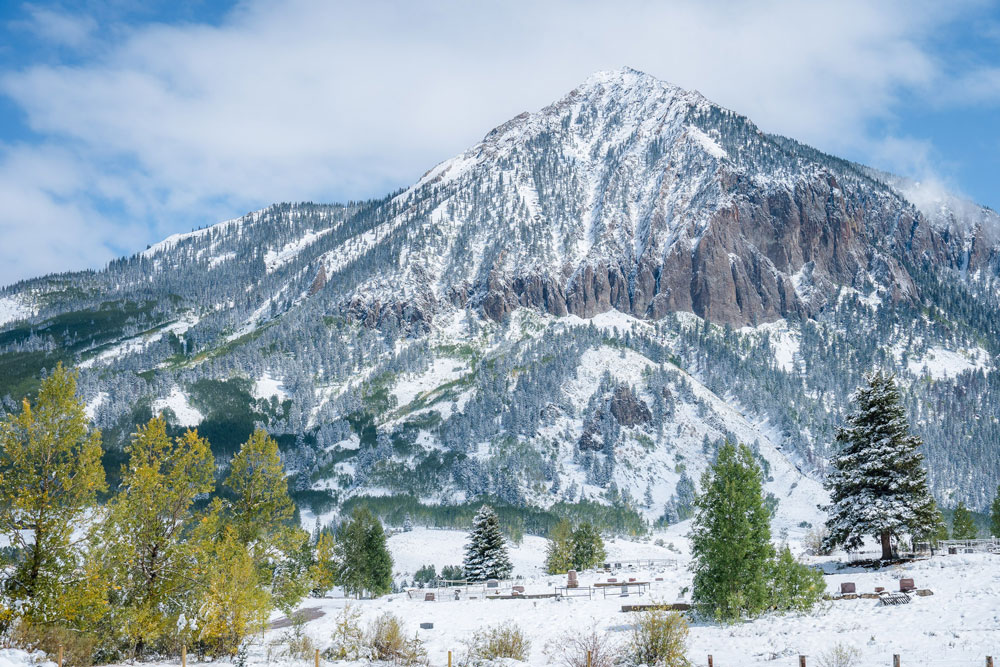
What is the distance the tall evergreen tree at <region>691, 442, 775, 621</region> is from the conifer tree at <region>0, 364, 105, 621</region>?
1199 inches

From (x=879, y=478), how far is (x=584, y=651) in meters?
28.6

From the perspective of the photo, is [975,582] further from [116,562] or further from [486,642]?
[116,562]

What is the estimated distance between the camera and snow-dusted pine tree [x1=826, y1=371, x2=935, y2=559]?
51.5 m

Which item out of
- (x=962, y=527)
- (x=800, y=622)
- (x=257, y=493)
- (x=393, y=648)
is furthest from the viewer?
(x=962, y=527)

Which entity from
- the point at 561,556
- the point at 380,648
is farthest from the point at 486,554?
the point at 380,648

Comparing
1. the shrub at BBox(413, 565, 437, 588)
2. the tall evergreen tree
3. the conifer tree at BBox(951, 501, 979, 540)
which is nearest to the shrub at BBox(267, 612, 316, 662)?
the tall evergreen tree

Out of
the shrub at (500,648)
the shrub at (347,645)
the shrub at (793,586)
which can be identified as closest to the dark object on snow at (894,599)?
the shrub at (793,586)

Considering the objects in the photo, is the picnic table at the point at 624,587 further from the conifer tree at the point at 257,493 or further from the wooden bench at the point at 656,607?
the conifer tree at the point at 257,493

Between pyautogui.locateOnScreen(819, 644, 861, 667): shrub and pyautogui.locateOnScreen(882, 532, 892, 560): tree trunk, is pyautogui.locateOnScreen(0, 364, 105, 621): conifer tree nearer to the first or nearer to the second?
pyautogui.locateOnScreen(819, 644, 861, 667): shrub

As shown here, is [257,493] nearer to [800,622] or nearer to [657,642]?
[657,642]

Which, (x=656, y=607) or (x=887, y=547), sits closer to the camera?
(x=656, y=607)

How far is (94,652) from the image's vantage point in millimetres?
32312

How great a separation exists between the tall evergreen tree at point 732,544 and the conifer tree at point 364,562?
56016mm

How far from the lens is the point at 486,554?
90.2 metres
